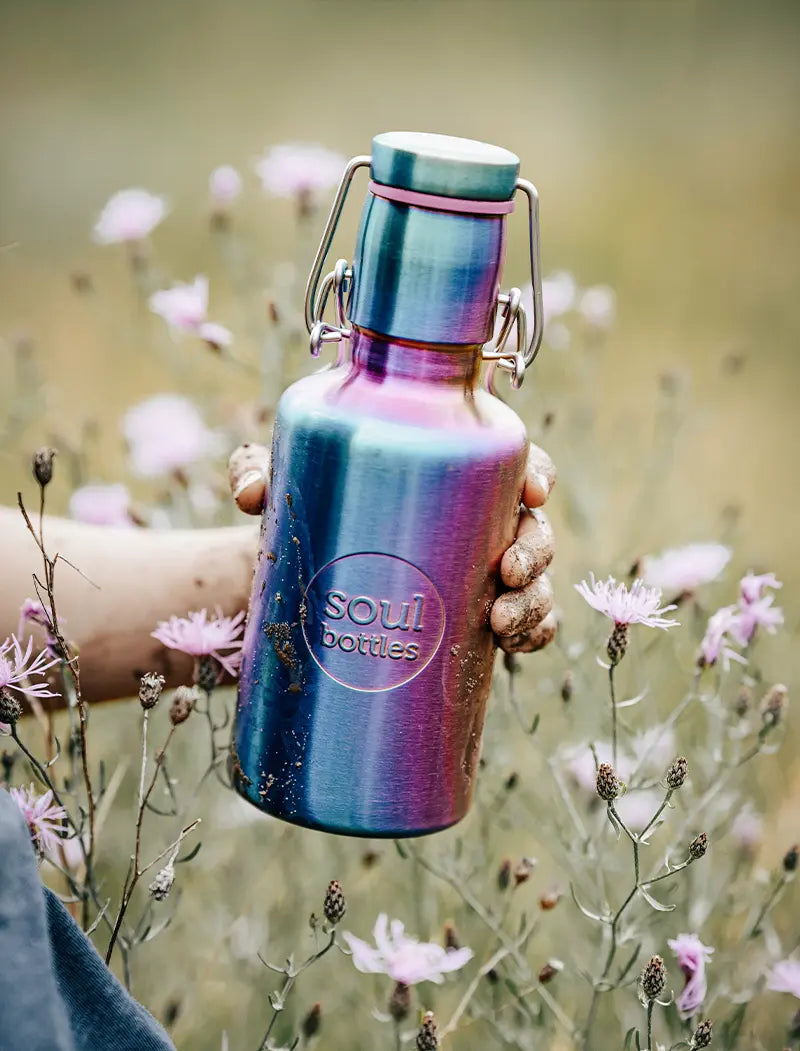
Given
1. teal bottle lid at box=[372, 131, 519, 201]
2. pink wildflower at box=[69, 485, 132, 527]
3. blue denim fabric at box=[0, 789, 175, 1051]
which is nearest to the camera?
blue denim fabric at box=[0, 789, 175, 1051]

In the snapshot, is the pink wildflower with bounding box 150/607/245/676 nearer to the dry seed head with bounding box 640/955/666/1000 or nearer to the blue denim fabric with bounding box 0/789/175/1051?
the blue denim fabric with bounding box 0/789/175/1051

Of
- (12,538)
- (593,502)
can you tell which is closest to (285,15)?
(593,502)

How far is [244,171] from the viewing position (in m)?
4.65

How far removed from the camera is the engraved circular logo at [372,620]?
0.95 meters

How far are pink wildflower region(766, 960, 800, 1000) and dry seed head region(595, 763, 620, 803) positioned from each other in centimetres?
36

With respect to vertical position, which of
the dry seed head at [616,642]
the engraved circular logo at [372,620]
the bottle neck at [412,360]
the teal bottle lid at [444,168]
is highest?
the teal bottle lid at [444,168]

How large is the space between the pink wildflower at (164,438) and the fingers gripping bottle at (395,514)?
2.14 ft

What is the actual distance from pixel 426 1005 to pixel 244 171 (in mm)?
3822

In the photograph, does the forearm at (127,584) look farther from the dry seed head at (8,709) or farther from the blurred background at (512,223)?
the blurred background at (512,223)

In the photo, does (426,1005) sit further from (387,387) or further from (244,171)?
(244,171)

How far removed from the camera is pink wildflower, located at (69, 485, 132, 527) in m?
1.59

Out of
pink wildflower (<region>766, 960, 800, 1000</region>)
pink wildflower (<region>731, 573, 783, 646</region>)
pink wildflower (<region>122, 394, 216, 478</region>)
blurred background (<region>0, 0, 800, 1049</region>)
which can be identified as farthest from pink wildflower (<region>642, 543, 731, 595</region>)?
pink wildflower (<region>122, 394, 216, 478</region>)

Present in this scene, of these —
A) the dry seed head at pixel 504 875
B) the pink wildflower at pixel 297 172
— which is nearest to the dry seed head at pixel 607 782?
the dry seed head at pixel 504 875

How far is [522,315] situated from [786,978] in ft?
2.24
